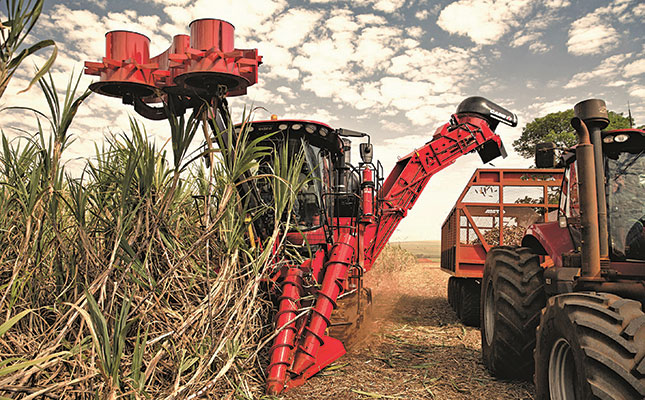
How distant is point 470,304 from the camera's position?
23.9ft

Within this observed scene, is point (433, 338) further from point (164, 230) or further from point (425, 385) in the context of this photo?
point (164, 230)

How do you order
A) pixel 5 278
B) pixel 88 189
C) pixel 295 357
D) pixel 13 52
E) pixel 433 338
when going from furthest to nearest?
1. pixel 433 338
2. pixel 295 357
3. pixel 5 278
4. pixel 88 189
5. pixel 13 52

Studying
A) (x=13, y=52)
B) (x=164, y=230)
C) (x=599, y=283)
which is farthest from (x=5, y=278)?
(x=599, y=283)

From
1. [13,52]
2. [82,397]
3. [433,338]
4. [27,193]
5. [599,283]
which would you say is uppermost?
[13,52]

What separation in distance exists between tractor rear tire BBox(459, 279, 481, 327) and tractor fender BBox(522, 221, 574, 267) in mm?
2572

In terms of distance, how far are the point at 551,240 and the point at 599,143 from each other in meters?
1.19

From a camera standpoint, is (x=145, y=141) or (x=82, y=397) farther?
(x=145, y=141)

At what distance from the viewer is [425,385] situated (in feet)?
13.9

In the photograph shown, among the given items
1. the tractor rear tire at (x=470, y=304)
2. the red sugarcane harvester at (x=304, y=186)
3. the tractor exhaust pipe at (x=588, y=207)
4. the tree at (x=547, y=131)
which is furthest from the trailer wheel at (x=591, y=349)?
the tree at (x=547, y=131)

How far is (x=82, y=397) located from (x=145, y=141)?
1.63 meters

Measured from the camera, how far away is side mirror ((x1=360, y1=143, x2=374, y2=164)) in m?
6.29

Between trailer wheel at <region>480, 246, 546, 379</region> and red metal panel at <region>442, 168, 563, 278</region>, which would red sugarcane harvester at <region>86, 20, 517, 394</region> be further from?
trailer wheel at <region>480, 246, 546, 379</region>

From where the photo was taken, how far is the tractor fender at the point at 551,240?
399 centimetres

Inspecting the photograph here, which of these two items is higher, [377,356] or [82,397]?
[82,397]
